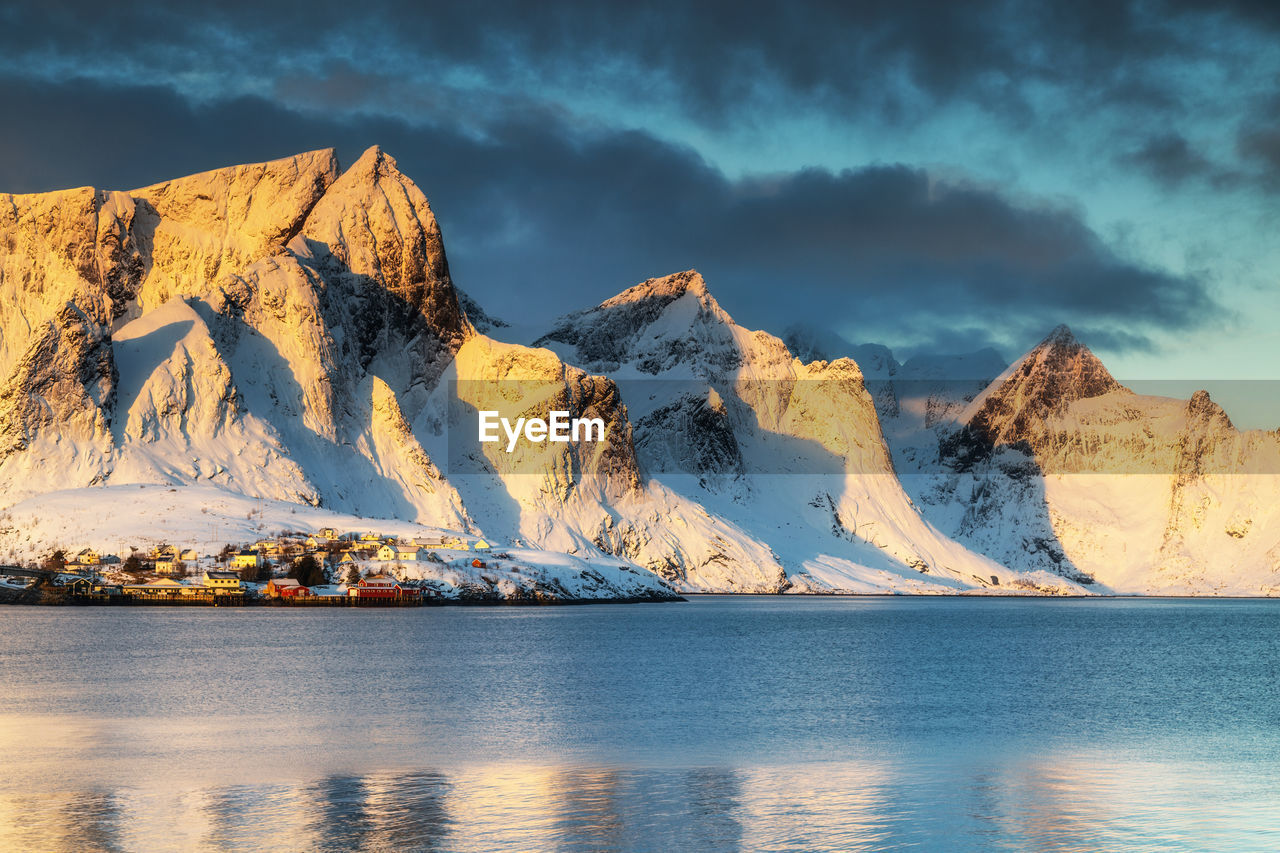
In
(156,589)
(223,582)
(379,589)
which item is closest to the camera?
(156,589)

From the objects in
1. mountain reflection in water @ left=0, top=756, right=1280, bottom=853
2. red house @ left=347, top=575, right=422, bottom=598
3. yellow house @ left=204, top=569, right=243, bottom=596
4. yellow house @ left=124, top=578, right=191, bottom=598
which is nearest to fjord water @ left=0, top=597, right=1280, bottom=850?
mountain reflection in water @ left=0, top=756, right=1280, bottom=853

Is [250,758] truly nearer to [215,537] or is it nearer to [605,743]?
[605,743]

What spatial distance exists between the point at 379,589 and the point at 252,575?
15.1 m

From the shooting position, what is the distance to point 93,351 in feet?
655

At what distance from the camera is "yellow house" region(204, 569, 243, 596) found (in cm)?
16425

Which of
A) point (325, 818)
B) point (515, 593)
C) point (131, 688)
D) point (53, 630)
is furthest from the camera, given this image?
point (515, 593)

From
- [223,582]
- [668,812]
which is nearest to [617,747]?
[668,812]

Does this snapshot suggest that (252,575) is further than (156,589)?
Yes

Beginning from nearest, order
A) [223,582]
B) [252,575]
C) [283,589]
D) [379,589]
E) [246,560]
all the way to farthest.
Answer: [223,582] → [283,589] → [246,560] → [252,575] → [379,589]

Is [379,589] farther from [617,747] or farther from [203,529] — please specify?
[617,747]

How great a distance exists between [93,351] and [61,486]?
21.4 m

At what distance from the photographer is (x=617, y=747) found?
162 ft

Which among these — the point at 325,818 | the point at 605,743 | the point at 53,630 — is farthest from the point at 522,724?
the point at 53,630

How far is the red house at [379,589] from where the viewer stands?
169 m
